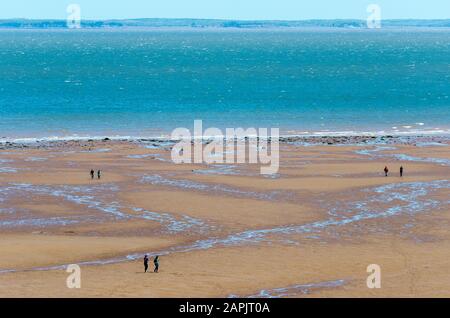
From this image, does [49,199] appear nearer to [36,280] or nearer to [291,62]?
[36,280]

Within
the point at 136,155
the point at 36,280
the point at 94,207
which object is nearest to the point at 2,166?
the point at 136,155

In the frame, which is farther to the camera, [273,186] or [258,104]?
[258,104]

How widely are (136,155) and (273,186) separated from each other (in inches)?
613

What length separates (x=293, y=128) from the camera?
288ft

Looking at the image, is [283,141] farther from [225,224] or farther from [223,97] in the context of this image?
[223,97]
